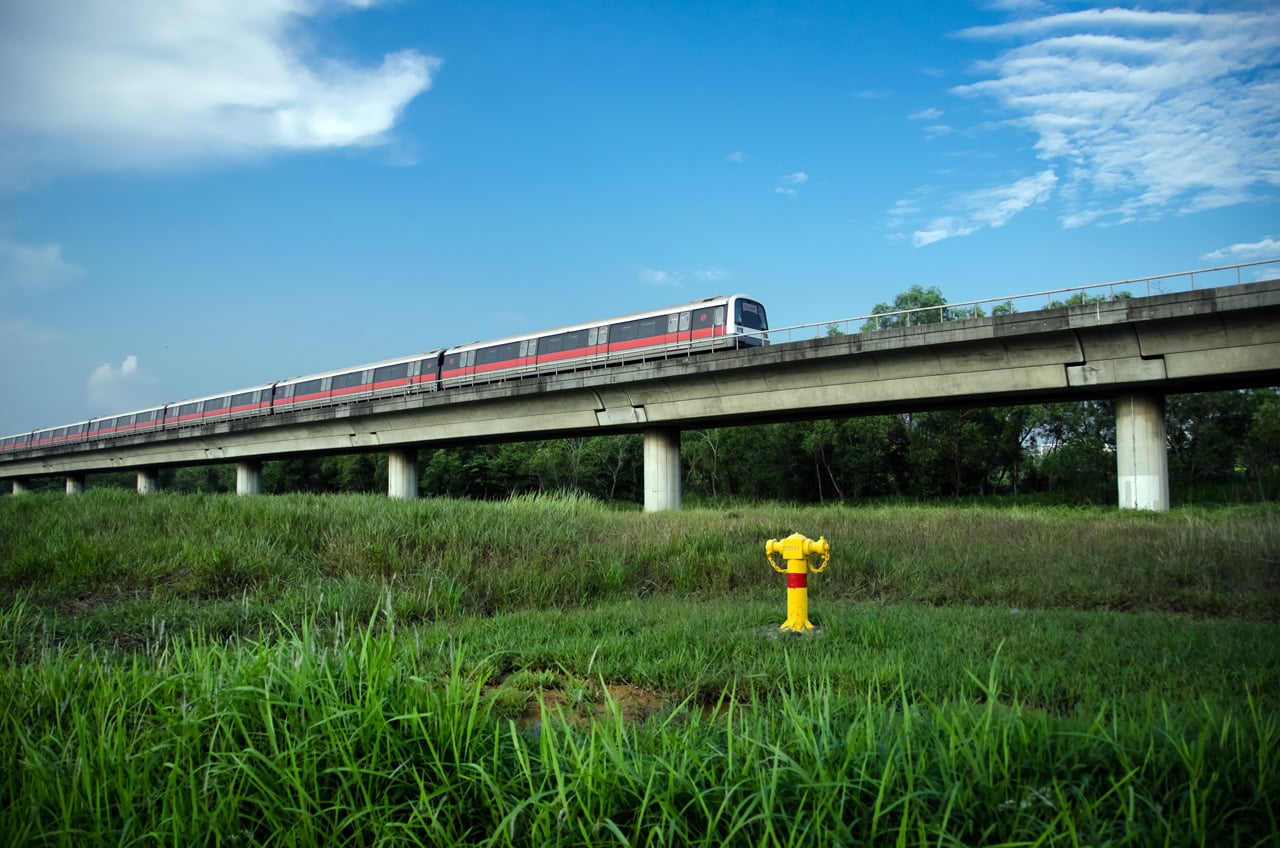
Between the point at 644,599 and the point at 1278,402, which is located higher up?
the point at 1278,402

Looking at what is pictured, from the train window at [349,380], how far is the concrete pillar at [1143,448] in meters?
34.9

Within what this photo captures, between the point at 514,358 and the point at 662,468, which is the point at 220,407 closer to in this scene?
the point at 514,358

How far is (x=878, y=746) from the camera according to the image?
9.25 feet

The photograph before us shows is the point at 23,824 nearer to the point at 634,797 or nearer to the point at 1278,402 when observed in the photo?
the point at 634,797

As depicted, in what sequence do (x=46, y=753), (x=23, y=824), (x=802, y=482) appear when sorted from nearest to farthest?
(x=23, y=824), (x=46, y=753), (x=802, y=482)

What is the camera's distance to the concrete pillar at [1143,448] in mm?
21734

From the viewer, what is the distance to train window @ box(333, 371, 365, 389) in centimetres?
4049

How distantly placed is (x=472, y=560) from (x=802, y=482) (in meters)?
43.5

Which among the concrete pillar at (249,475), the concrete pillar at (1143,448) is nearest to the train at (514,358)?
the concrete pillar at (249,475)

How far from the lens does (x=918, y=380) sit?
23.4m

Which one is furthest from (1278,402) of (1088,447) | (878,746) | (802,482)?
(878,746)

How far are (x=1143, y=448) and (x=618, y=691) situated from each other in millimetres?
22938

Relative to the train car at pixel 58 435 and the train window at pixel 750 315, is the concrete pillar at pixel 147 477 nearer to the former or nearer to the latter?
the train car at pixel 58 435

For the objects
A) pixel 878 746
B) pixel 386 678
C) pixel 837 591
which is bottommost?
pixel 837 591
